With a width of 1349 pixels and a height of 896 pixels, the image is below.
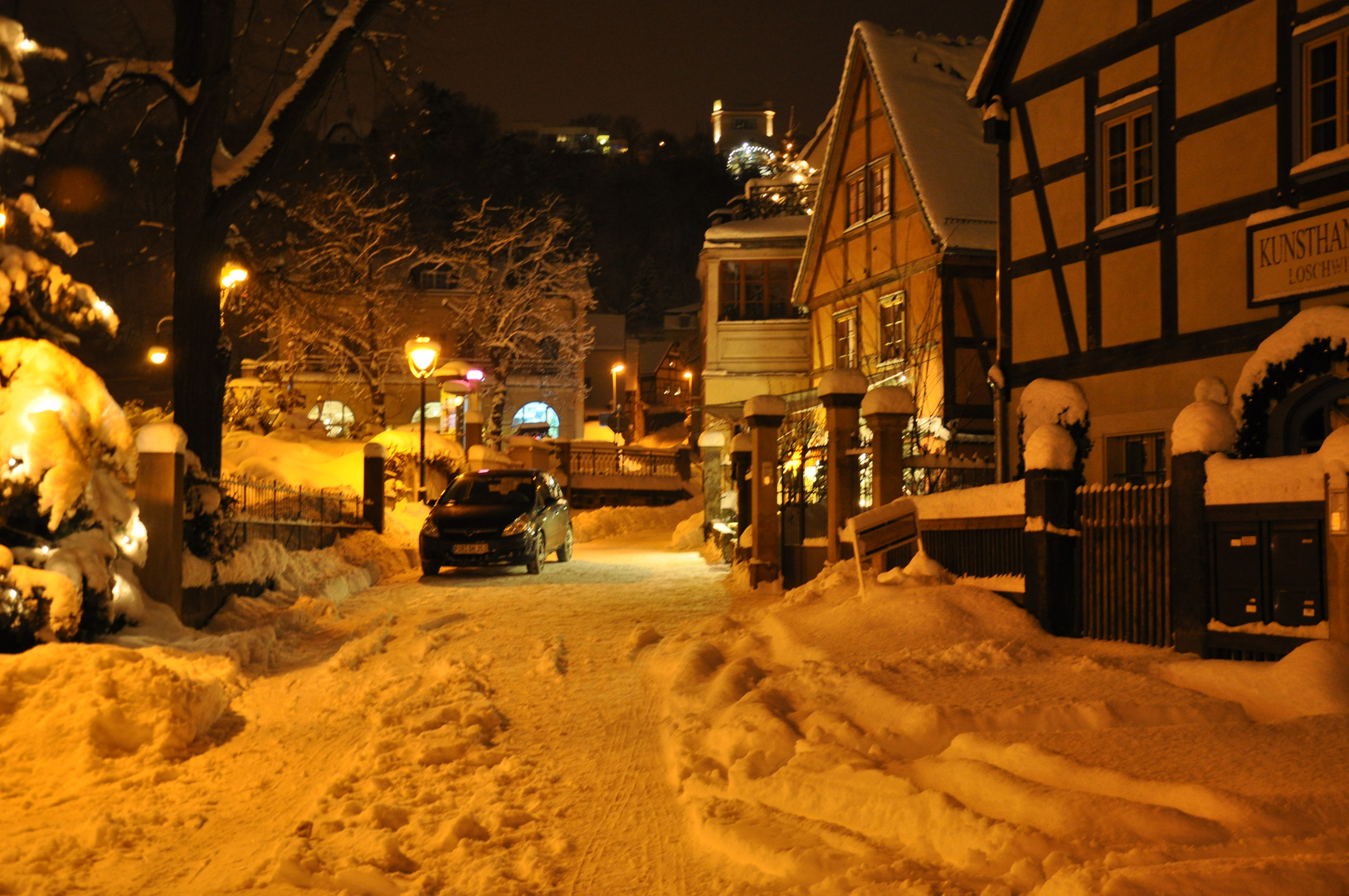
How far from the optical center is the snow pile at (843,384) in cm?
1341

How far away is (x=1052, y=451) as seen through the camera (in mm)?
8844

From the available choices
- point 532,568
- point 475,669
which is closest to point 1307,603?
point 475,669

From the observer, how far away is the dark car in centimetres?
1752

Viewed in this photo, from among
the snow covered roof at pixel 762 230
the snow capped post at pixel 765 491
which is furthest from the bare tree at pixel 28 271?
the snow covered roof at pixel 762 230

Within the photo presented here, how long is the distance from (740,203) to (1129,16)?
19.1 meters

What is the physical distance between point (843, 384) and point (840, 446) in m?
0.74

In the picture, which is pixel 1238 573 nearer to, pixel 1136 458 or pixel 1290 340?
pixel 1290 340

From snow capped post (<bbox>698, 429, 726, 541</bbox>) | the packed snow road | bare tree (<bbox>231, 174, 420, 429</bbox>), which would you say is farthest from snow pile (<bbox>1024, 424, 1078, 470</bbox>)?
bare tree (<bbox>231, 174, 420, 429</bbox>)

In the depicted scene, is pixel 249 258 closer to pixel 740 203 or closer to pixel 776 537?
pixel 776 537

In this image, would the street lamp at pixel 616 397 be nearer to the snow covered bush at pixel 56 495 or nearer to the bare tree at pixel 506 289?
the bare tree at pixel 506 289

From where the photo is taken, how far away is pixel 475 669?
956 cm

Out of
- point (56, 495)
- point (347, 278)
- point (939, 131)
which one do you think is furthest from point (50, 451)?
point (347, 278)

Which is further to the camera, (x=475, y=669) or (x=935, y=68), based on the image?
(x=935, y=68)

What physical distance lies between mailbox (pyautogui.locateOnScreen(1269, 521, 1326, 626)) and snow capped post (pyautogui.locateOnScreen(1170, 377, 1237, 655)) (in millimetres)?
493
